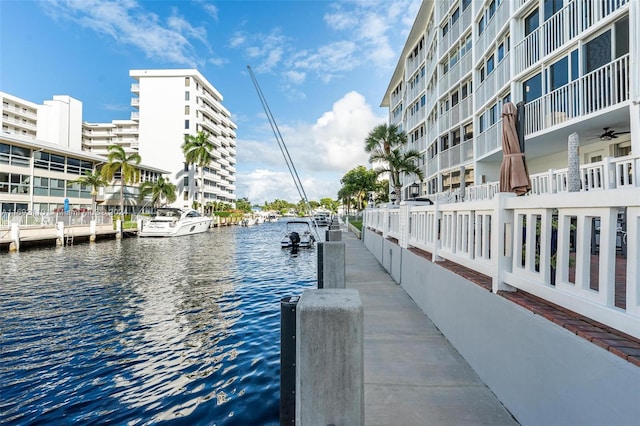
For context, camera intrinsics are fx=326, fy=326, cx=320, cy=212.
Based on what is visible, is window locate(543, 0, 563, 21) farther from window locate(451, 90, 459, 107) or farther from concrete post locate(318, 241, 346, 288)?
concrete post locate(318, 241, 346, 288)

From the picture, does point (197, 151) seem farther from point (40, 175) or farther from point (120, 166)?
point (40, 175)

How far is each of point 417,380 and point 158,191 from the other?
53195 mm

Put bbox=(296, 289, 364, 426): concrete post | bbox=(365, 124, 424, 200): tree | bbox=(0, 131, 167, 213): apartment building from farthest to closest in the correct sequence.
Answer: bbox=(0, 131, 167, 213): apartment building, bbox=(365, 124, 424, 200): tree, bbox=(296, 289, 364, 426): concrete post

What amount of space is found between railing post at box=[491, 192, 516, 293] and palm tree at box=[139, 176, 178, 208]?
52741mm

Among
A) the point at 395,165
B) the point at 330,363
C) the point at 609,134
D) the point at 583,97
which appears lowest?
the point at 330,363

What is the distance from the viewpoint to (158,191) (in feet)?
164

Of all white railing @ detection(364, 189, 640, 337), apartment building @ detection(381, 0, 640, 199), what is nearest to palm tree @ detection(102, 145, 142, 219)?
apartment building @ detection(381, 0, 640, 199)

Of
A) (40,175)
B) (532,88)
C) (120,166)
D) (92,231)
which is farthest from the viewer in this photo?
(120,166)

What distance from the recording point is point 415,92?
2928cm

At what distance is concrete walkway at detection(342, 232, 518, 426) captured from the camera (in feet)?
9.89

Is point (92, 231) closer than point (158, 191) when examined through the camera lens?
Yes

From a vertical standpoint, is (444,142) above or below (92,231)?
above

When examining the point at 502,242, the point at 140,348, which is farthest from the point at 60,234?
the point at 502,242

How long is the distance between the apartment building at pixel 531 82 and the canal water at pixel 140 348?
535 centimetres
